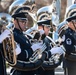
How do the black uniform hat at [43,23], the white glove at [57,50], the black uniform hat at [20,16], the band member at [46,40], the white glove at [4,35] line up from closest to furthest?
1. the white glove at [4,35]
2. the black uniform hat at [20,16]
3. the white glove at [57,50]
4. the band member at [46,40]
5. the black uniform hat at [43,23]

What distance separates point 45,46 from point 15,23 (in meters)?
0.77

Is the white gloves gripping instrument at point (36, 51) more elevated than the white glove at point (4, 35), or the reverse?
the white glove at point (4, 35)

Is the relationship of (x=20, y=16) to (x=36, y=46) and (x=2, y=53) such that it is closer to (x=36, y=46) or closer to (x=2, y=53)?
(x=36, y=46)

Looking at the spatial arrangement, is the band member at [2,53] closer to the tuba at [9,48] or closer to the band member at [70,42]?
the tuba at [9,48]

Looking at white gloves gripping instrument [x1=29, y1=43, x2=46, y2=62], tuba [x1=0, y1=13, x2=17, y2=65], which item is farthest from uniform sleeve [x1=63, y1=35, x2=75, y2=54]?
tuba [x1=0, y1=13, x2=17, y2=65]

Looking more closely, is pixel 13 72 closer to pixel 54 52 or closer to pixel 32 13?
pixel 54 52

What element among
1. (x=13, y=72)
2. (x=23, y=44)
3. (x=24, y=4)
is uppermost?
(x=24, y=4)

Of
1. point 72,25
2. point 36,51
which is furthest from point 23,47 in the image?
point 72,25

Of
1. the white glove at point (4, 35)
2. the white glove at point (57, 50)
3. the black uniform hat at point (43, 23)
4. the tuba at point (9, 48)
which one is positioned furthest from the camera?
the black uniform hat at point (43, 23)

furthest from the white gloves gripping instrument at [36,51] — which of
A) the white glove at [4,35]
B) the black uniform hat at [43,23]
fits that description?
the white glove at [4,35]

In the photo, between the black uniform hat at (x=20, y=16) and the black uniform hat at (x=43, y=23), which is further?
the black uniform hat at (x=43, y=23)

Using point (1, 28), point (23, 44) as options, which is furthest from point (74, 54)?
point (1, 28)

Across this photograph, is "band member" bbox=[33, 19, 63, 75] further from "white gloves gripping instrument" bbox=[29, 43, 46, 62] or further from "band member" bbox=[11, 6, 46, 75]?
"band member" bbox=[11, 6, 46, 75]

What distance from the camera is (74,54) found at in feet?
25.3
